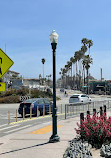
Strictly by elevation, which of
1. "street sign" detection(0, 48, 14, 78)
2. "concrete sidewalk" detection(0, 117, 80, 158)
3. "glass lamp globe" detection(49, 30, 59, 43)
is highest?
"glass lamp globe" detection(49, 30, 59, 43)

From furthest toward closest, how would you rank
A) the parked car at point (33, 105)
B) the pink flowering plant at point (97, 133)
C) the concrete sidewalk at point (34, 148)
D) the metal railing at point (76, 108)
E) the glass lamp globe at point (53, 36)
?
the parked car at point (33, 105)
the metal railing at point (76, 108)
the glass lamp globe at point (53, 36)
the pink flowering plant at point (97, 133)
the concrete sidewalk at point (34, 148)

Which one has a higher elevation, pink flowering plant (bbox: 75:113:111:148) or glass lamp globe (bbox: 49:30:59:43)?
glass lamp globe (bbox: 49:30:59:43)

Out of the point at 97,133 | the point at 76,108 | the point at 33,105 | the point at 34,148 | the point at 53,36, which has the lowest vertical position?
the point at 34,148

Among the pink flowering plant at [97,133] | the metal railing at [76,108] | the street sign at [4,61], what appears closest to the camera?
the street sign at [4,61]

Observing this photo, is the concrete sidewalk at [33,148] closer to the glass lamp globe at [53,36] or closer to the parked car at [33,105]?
the glass lamp globe at [53,36]


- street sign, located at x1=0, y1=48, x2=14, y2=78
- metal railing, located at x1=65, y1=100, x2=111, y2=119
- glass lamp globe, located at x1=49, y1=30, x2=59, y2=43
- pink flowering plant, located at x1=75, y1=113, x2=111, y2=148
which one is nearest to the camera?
street sign, located at x1=0, y1=48, x2=14, y2=78

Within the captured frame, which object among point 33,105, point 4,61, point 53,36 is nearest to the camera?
point 4,61

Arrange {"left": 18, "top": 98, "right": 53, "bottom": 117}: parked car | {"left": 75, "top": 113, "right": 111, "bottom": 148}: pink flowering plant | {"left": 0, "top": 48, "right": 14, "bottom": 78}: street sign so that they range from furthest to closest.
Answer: {"left": 18, "top": 98, "right": 53, "bottom": 117}: parked car < {"left": 75, "top": 113, "right": 111, "bottom": 148}: pink flowering plant < {"left": 0, "top": 48, "right": 14, "bottom": 78}: street sign

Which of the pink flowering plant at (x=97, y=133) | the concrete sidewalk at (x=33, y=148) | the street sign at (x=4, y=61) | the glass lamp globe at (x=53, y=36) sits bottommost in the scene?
the concrete sidewalk at (x=33, y=148)

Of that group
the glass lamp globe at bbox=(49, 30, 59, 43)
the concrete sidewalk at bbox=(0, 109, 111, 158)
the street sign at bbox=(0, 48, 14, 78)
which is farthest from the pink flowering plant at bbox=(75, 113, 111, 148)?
the glass lamp globe at bbox=(49, 30, 59, 43)

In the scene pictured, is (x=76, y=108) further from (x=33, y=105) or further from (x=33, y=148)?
(x=33, y=148)

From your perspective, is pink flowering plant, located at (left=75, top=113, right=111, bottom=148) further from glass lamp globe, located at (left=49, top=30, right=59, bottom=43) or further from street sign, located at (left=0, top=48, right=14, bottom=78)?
glass lamp globe, located at (left=49, top=30, right=59, bottom=43)

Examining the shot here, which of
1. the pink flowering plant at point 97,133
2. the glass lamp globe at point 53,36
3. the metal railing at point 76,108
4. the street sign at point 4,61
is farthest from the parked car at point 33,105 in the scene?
the street sign at point 4,61

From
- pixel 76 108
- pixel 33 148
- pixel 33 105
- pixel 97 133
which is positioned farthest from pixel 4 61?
pixel 33 105
